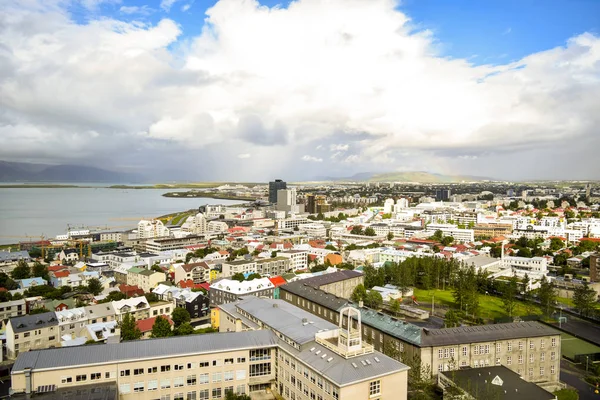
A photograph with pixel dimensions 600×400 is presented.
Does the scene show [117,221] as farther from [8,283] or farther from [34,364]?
[34,364]

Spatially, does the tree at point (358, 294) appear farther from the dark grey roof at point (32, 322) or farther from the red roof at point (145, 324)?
the dark grey roof at point (32, 322)

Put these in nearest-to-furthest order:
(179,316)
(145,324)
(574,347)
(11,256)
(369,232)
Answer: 1. (574,347)
2. (145,324)
3. (179,316)
4. (11,256)
5. (369,232)

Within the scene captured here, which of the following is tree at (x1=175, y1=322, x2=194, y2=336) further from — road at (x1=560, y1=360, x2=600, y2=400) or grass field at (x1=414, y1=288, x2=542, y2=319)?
grass field at (x1=414, y1=288, x2=542, y2=319)

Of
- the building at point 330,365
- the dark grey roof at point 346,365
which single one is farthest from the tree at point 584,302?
the dark grey roof at point 346,365

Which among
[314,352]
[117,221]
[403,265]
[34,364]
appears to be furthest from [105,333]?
[117,221]

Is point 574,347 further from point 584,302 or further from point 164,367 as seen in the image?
point 164,367

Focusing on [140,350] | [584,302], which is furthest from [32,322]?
[584,302]

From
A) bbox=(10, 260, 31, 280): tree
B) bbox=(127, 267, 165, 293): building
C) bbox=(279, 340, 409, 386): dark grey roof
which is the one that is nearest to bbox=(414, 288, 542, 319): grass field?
bbox=(279, 340, 409, 386): dark grey roof
